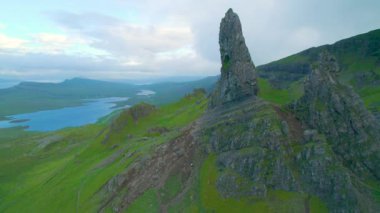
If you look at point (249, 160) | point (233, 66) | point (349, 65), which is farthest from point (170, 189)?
point (349, 65)

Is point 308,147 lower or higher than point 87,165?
higher

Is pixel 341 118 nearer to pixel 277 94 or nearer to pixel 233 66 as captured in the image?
pixel 277 94

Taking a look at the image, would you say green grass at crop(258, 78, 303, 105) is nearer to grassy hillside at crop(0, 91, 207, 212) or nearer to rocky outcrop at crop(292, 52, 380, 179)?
rocky outcrop at crop(292, 52, 380, 179)

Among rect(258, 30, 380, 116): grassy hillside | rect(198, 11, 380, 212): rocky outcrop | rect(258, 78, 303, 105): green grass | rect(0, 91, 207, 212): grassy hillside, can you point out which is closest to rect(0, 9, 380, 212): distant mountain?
rect(198, 11, 380, 212): rocky outcrop

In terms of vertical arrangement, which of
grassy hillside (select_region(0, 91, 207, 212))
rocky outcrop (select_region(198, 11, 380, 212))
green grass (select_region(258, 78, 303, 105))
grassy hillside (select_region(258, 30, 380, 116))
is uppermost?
grassy hillside (select_region(258, 30, 380, 116))

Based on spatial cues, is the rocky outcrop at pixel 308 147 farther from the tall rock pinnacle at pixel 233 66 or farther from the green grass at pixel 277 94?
the green grass at pixel 277 94

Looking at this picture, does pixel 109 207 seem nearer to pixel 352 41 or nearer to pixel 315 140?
pixel 315 140
